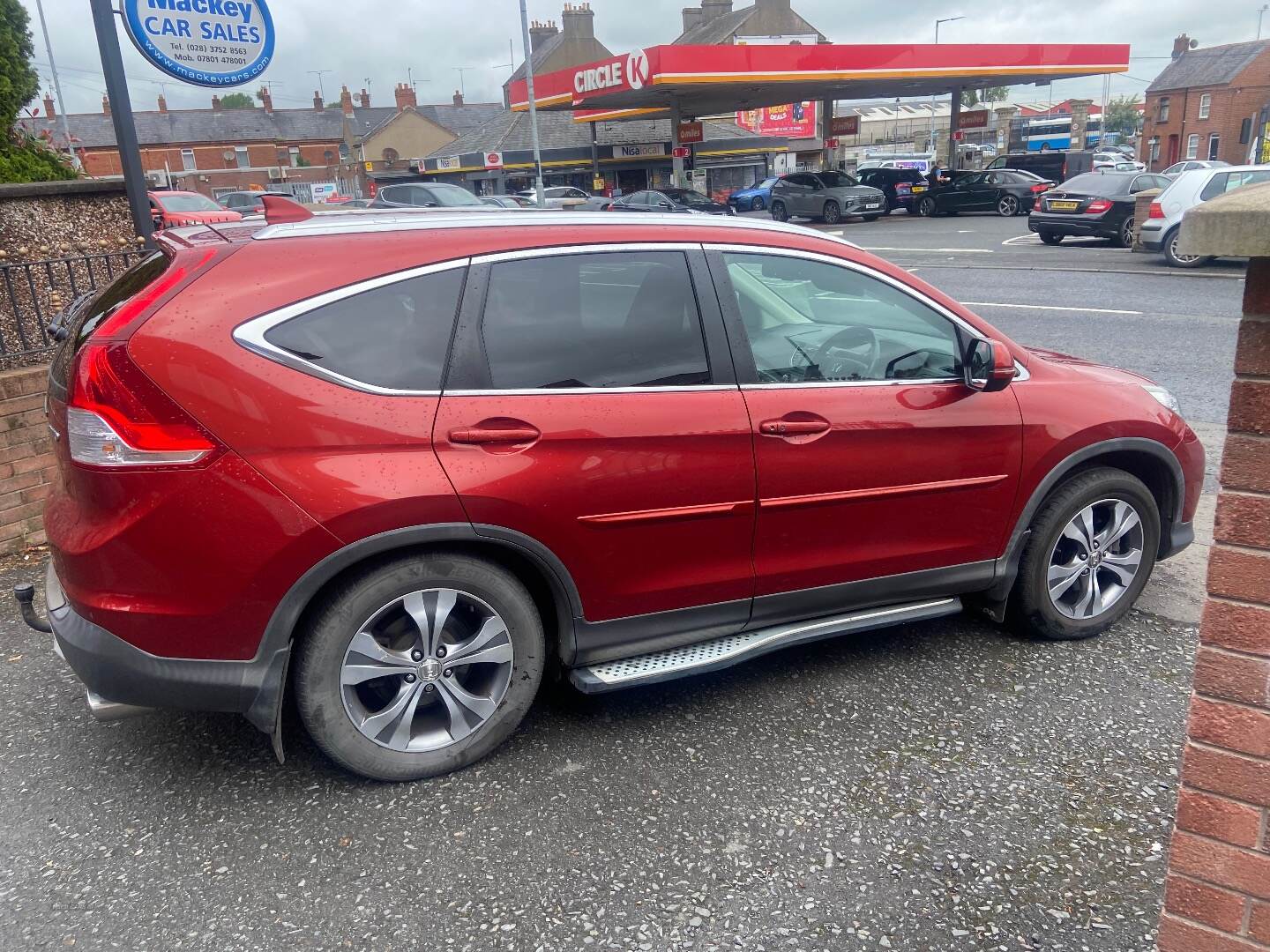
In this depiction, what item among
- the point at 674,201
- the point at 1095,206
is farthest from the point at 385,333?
the point at 674,201

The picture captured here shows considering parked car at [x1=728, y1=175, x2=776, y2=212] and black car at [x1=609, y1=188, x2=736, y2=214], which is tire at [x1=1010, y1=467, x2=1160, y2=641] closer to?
black car at [x1=609, y1=188, x2=736, y2=214]

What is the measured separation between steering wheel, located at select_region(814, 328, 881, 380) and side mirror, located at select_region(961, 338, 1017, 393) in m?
0.33

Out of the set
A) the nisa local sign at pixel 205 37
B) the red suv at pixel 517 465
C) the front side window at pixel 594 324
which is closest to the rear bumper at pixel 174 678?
the red suv at pixel 517 465

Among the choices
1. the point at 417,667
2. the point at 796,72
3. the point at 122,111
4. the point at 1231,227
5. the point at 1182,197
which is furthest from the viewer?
the point at 796,72

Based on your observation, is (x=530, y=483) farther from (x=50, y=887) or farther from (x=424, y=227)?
(x=50, y=887)

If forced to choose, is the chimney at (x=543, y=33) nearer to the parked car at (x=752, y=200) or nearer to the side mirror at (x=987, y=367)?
the parked car at (x=752, y=200)

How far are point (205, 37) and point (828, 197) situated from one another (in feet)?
87.6

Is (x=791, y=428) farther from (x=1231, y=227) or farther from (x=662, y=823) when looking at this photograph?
(x=1231, y=227)

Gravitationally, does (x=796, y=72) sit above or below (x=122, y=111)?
above

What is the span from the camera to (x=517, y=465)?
9.75ft

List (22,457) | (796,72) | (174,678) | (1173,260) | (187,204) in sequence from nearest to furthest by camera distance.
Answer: (174,678), (22,457), (1173,260), (187,204), (796,72)

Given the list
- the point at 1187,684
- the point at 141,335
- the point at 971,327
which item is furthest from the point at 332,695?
the point at 1187,684

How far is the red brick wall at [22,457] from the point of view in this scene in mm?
5090

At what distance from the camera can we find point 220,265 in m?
2.87
